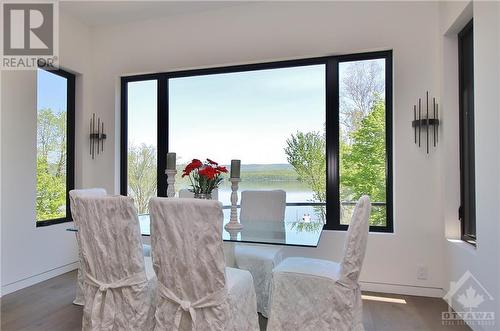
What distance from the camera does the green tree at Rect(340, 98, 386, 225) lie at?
3.28 m

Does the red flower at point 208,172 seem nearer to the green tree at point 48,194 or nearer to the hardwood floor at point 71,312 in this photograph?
the hardwood floor at point 71,312

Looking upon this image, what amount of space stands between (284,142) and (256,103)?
60 cm

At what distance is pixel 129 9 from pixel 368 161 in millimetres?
3307

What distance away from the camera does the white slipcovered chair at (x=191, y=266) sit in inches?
68.2

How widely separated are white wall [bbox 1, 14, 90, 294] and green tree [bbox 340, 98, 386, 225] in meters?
3.35

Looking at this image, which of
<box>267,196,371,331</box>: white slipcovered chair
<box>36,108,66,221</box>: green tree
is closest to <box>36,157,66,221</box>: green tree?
<box>36,108,66,221</box>: green tree

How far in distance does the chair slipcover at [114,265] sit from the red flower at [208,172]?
0.70 meters

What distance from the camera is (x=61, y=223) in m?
3.78

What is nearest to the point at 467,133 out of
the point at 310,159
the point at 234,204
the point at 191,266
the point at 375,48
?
the point at 375,48

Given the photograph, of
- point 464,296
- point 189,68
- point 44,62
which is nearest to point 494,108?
point 464,296

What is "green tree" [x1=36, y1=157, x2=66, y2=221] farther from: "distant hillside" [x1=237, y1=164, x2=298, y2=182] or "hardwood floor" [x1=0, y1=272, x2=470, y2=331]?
"distant hillside" [x1=237, y1=164, x2=298, y2=182]

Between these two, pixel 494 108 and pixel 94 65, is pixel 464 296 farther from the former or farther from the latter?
pixel 94 65

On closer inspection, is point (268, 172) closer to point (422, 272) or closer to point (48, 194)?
point (422, 272)

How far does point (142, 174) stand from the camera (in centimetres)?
416
